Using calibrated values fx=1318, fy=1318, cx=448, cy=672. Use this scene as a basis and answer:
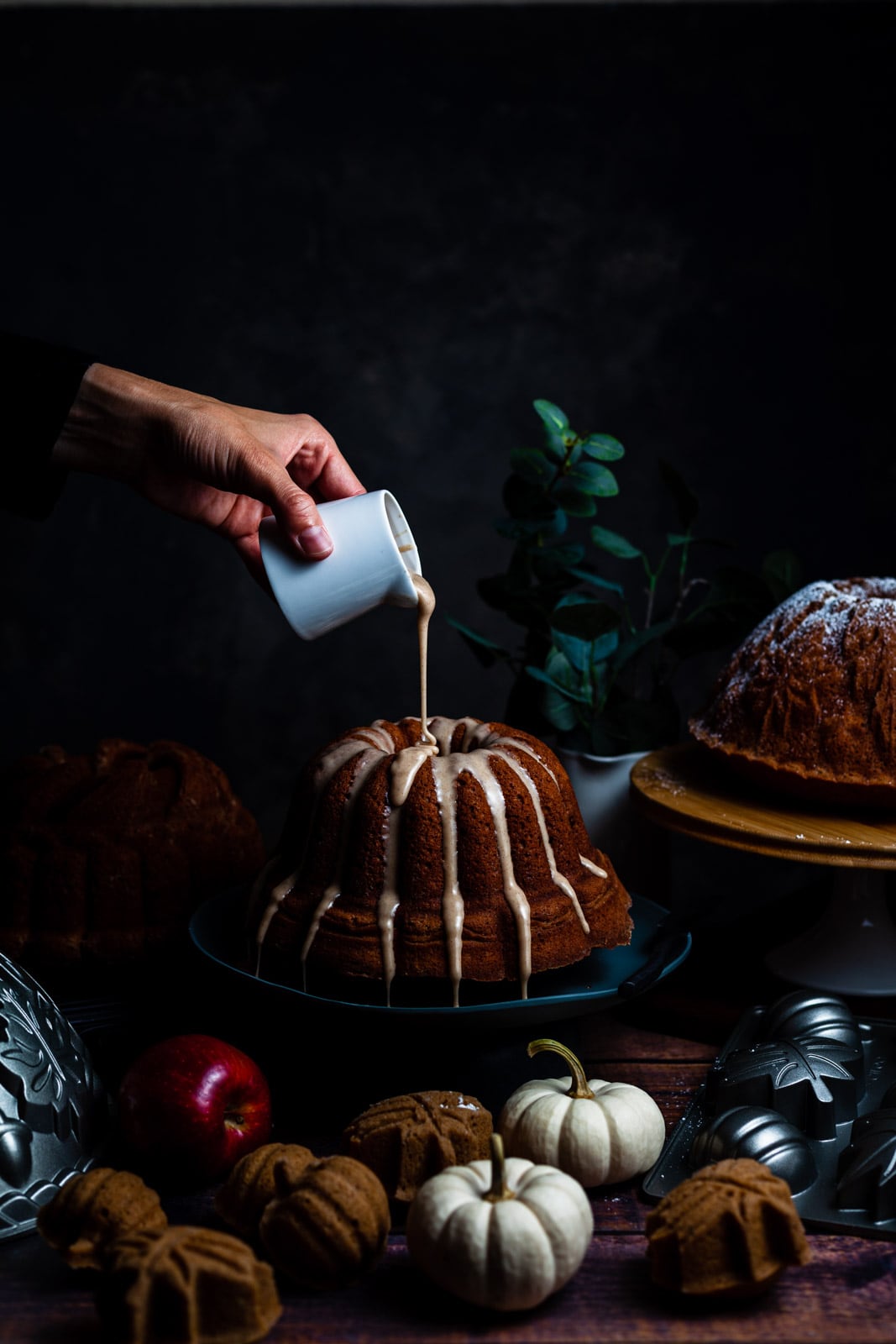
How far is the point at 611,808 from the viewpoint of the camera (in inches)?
75.7

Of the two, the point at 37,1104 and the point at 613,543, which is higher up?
the point at 613,543

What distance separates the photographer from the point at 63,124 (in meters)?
2.79

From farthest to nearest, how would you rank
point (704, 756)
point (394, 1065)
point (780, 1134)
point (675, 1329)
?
point (704, 756), point (394, 1065), point (780, 1134), point (675, 1329)

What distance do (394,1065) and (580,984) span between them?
0.22 metres

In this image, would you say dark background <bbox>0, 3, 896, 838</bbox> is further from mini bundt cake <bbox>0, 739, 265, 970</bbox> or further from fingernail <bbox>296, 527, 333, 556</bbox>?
fingernail <bbox>296, 527, 333, 556</bbox>

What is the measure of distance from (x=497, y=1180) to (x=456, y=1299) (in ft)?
0.39

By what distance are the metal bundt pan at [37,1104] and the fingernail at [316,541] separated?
0.53 m

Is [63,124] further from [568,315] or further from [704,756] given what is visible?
[704,756]

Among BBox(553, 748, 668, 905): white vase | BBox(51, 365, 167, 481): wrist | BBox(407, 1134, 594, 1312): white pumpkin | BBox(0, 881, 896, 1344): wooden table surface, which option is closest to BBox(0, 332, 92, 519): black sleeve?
BBox(51, 365, 167, 481): wrist

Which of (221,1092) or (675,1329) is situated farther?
(221,1092)

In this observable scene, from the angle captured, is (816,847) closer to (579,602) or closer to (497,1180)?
(579,602)

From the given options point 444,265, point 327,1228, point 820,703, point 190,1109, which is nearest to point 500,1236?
point 327,1228

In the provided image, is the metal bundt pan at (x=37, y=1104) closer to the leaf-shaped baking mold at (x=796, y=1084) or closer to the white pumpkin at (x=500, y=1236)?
the white pumpkin at (x=500, y=1236)

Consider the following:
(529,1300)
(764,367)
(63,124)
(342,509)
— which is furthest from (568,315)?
(529,1300)
